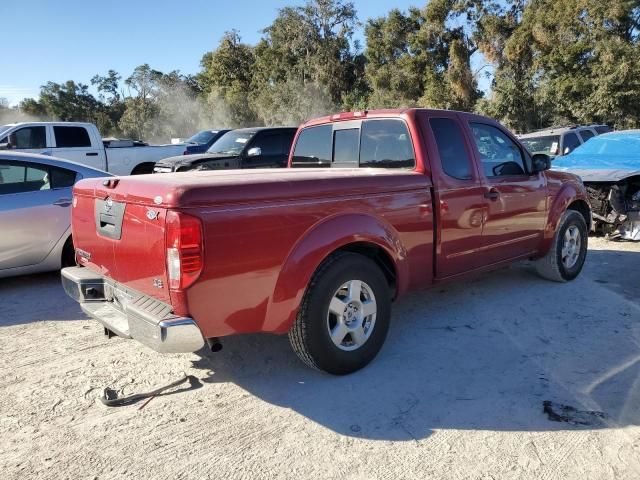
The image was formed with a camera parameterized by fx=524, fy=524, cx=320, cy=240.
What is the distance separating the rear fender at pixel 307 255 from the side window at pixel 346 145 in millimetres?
1303

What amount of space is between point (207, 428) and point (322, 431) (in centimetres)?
68

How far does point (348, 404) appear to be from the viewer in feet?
11.0

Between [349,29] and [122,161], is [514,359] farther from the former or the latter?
[349,29]

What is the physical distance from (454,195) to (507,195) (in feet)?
2.96

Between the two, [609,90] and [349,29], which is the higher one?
[349,29]

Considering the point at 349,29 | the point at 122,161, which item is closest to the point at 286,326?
the point at 122,161

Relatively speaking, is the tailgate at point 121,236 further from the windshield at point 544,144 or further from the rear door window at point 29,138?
the windshield at point 544,144

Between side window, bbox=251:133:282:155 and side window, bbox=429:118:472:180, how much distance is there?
738cm

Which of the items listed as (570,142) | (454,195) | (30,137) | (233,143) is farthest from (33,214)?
(570,142)

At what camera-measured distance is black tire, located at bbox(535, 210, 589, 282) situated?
19.0 ft

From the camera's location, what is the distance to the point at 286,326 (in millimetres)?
3336

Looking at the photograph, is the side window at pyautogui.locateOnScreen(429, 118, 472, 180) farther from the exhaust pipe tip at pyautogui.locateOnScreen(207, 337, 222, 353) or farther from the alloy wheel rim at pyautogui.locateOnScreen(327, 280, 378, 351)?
the exhaust pipe tip at pyautogui.locateOnScreen(207, 337, 222, 353)

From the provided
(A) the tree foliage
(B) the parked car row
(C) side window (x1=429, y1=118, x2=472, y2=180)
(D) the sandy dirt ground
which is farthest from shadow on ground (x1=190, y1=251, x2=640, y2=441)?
(A) the tree foliage

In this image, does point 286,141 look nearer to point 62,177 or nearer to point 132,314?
point 62,177
